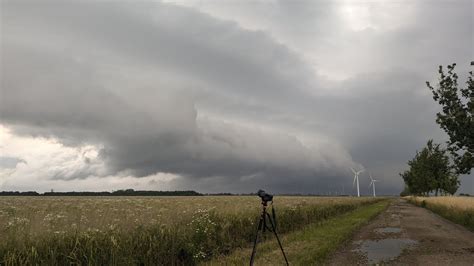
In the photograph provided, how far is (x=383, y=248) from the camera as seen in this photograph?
17891mm

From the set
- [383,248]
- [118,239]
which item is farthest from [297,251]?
[118,239]

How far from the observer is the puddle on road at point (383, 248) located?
50.6 feet

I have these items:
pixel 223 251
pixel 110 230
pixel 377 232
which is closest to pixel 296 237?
pixel 223 251

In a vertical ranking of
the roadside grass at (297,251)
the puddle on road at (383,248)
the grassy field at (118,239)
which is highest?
the grassy field at (118,239)

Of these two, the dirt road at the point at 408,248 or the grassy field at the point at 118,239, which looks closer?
the grassy field at the point at 118,239

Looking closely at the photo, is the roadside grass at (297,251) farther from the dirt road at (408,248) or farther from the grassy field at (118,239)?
the grassy field at (118,239)

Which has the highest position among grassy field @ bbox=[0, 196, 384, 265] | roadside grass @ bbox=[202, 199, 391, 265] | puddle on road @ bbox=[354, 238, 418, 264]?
grassy field @ bbox=[0, 196, 384, 265]

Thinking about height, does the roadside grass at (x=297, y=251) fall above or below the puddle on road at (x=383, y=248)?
above

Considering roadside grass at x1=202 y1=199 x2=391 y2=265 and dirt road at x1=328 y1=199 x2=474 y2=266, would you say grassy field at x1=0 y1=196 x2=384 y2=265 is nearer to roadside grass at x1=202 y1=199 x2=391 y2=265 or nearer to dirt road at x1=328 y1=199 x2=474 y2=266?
roadside grass at x1=202 y1=199 x2=391 y2=265

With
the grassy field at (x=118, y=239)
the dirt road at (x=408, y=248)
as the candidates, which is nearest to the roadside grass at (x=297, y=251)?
the dirt road at (x=408, y=248)

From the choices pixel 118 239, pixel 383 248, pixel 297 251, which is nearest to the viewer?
pixel 118 239

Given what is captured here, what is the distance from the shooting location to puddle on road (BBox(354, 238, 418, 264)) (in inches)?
607

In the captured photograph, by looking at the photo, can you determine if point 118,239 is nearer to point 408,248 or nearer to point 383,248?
point 383,248

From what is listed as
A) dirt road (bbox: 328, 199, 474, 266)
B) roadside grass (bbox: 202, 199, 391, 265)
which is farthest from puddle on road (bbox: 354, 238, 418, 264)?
roadside grass (bbox: 202, 199, 391, 265)
